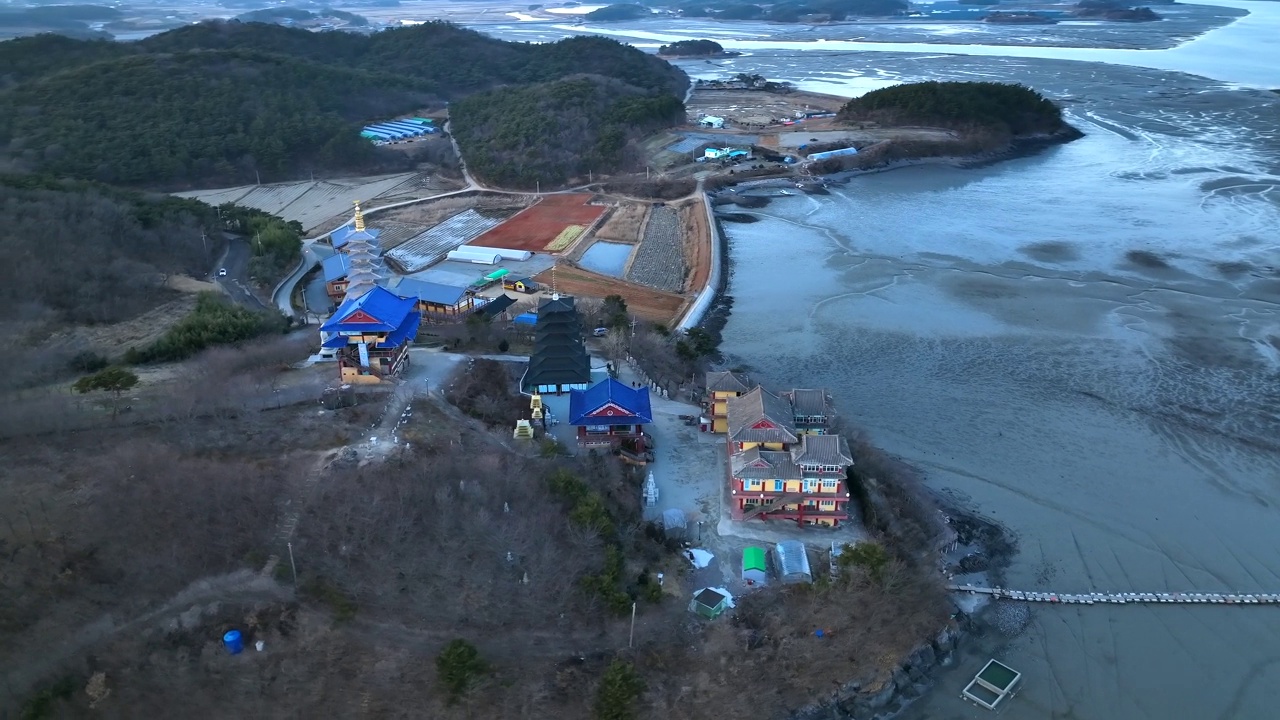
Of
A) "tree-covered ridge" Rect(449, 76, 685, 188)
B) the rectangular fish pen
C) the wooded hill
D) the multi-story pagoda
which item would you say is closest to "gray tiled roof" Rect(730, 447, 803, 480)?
the rectangular fish pen

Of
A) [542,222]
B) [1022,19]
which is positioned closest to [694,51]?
[1022,19]

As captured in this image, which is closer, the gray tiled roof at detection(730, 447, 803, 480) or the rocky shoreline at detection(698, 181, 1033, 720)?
the rocky shoreline at detection(698, 181, 1033, 720)

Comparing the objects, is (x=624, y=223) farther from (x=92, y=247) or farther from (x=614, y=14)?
(x=614, y=14)

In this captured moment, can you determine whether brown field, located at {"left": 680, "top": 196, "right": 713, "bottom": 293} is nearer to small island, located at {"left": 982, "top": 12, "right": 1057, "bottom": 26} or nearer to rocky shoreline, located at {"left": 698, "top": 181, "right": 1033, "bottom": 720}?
rocky shoreline, located at {"left": 698, "top": 181, "right": 1033, "bottom": 720}

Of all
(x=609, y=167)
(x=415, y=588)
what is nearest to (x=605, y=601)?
(x=415, y=588)

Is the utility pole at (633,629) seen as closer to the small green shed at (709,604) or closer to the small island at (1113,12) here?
the small green shed at (709,604)

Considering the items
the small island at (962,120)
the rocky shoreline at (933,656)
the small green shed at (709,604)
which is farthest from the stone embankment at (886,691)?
the small island at (962,120)
